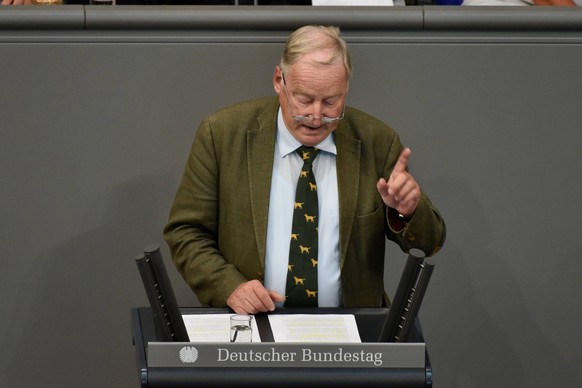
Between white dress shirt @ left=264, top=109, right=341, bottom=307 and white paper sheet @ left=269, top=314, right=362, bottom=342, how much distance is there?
33cm

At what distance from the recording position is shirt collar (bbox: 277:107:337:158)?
3.31 m

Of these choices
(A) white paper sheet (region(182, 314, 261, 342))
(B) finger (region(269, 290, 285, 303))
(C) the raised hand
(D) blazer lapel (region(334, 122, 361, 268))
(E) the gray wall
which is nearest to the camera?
(A) white paper sheet (region(182, 314, 261, 342))

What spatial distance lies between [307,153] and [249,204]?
22 cm

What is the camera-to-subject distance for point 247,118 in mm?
3346

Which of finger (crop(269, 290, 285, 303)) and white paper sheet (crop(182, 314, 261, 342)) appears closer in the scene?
white paper sheet (crop(182, 314, 261, 342))

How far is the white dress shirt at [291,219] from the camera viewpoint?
3262 mm

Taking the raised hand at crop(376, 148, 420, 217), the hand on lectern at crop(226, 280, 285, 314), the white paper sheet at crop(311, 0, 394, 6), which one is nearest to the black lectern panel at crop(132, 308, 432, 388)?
the hand on lectern at crop(226, 280, 285, 314)

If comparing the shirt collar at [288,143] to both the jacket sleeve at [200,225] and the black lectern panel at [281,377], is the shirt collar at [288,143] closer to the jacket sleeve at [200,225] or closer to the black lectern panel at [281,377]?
the jacket sleeve at [200,225]

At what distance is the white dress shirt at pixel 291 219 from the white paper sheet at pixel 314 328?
33 cm

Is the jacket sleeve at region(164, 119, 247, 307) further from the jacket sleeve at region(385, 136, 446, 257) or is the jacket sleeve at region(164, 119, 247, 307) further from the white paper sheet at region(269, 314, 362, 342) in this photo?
the jacket sleeve at region(385, 136, 446, 257)

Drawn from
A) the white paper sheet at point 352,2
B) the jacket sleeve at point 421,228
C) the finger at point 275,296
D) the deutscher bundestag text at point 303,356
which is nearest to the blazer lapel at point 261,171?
the finger at point 275,296

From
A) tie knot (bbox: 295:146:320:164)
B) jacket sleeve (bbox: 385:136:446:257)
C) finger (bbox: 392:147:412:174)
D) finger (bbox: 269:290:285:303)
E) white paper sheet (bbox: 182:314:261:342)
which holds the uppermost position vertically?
finger (bbox: 392:147:412:174)

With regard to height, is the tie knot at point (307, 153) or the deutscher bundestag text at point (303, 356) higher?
the tie knot at point (307, 153)

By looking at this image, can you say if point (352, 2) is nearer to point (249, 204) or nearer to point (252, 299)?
point (249, 204)
